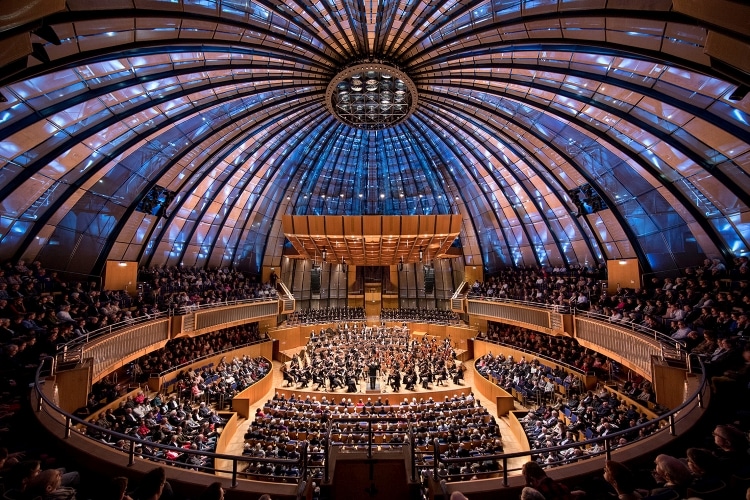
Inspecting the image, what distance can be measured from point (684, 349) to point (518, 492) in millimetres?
10341

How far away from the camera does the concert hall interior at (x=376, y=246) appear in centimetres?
645

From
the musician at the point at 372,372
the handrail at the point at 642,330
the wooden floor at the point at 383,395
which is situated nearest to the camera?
the handrail at the point at 642,330

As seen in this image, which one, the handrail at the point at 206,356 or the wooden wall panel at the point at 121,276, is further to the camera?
the wooden wall panel at the point at 121,276

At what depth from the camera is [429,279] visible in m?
41.8

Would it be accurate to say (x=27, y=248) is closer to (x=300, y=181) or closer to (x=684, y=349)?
(x=300, y=181)

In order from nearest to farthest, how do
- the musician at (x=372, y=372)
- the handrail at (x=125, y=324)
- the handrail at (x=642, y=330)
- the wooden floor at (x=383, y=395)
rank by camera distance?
the handrail at (x=125, y=324) → the handrail at (x=642, y=330) → the wooden floor at (x=383, y=395) → the musician at (x=372, y=372)

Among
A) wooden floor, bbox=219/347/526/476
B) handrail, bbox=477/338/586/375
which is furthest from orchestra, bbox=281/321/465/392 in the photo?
handrail, bbox=477/338/586/375

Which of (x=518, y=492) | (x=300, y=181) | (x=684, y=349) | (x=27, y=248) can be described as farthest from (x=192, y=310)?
(x=684, y=349)

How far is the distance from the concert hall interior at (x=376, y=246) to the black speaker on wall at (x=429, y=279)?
9303 millimetres

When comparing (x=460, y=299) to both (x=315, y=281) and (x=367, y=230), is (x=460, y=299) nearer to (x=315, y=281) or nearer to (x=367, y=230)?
(x=367, y=230)

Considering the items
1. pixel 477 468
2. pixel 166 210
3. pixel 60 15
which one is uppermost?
pixel 60 15

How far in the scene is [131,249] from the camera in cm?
2434

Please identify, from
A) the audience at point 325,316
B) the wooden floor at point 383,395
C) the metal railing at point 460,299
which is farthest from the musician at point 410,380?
the audience at point 325,316

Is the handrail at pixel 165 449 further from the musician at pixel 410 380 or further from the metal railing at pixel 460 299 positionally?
the metal railing at pixel 460 299
